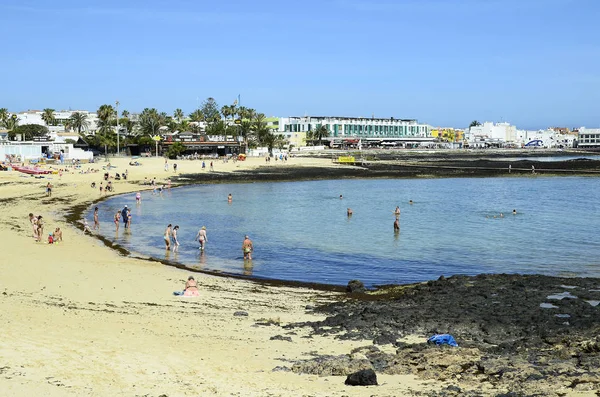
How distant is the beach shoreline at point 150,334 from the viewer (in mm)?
10289

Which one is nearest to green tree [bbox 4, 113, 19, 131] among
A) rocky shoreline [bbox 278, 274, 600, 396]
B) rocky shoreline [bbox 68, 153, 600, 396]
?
rocky shoreline [bbox 68, 153, 600, 396]

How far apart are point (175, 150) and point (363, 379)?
90.4 m

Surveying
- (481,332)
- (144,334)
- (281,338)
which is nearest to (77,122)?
(144,334)

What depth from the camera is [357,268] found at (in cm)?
2495

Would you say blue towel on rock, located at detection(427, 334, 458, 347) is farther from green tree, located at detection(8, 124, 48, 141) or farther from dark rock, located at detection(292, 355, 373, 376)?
green tree, located at detection(8, 124, 48, 141)

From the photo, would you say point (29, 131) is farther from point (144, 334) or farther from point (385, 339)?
point (385, 339)

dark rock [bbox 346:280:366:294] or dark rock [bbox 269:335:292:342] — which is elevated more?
dark rock [bbox 269:335:292:342]

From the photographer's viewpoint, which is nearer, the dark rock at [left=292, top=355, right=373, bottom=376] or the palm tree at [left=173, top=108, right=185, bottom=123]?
the dark rock at [left=292, top=355, right=373, bottom=376]

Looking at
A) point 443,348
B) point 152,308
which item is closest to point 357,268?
point 152,308

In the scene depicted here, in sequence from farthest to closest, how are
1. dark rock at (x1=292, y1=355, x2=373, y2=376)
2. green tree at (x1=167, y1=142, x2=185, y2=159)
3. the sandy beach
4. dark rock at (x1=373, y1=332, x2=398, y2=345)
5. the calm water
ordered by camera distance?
green tree at (x1=167, y1=142, x2=185, y2=159) → the calm water → dark rock at (x1=373, y1=332, x2=398, y2=345) → dark rock at (x1=292, y1=355, x2=373, y2=376) → the sandy beach

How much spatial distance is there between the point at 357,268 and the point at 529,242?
11840 millimetres

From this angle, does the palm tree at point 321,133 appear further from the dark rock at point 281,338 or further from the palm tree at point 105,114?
the dark rock at point 281,338

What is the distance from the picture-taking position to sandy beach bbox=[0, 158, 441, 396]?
10.2 meters

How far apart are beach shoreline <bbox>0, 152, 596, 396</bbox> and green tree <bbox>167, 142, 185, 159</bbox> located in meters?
73.2
